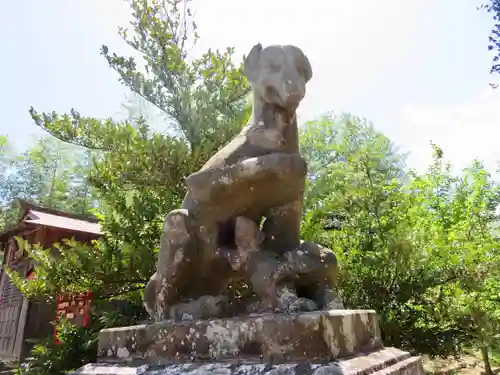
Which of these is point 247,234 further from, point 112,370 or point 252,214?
point 112,370

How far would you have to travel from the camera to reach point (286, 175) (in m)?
2.03

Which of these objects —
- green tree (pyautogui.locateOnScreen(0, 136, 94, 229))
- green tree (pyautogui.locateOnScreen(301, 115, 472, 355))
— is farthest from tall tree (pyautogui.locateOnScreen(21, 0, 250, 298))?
green tree (pyautogui.locateOnScreen(0, 136, 94, 229))

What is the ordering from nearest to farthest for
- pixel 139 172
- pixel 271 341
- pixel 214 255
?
pixel 271 341
pixel 214 255
pixel 139 172

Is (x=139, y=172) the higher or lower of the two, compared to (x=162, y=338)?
higher

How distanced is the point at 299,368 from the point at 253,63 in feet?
5.27

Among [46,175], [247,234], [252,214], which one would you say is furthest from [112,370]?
[46,175]

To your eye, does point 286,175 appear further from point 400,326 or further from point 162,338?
point 400,326

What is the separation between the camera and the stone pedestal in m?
1.54

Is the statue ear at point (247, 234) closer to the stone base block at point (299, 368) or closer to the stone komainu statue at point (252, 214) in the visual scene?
the stone komainu statue at point (252, 214)

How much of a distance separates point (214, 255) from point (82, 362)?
14.4 ft

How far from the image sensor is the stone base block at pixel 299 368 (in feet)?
4.78

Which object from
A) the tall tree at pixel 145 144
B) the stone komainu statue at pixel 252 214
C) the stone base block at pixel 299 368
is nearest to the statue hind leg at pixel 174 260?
the stone komainu statue at pixel 252 214

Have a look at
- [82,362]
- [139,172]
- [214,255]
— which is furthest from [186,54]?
[214,255]

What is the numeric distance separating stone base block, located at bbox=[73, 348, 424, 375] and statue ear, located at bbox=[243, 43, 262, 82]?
4.81ft
